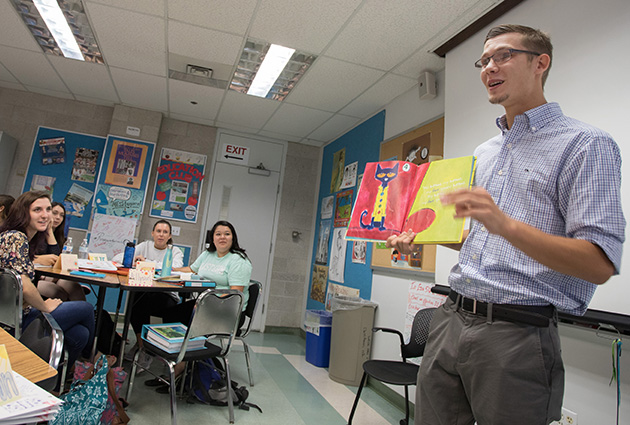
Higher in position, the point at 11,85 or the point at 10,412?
the point at 11,85

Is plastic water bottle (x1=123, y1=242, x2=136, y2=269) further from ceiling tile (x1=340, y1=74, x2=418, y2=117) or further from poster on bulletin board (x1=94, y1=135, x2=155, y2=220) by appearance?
ceiling tile (x1=340, y1=74, x2=418, y2=117)

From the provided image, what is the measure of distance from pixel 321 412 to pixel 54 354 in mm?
2088

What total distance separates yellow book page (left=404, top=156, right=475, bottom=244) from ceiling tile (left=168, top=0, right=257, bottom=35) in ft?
7.47

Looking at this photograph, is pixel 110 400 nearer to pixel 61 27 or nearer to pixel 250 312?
pixel 250 312

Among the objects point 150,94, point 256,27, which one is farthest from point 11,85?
point 256,27

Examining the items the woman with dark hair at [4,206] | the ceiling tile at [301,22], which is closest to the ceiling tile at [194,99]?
the ceiling tile at [301,22]

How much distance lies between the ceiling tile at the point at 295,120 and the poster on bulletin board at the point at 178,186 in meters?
1.20

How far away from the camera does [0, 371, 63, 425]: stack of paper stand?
1.99 feet

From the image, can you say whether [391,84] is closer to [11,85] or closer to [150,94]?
[150,94]

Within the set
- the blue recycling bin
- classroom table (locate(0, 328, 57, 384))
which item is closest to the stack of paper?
classroom table (locate(0, 328, 57, 384))

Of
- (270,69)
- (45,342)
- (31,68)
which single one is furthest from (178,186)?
(45,342)

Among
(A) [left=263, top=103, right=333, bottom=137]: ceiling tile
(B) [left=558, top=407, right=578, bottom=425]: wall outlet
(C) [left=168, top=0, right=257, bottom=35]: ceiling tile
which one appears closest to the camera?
(B) [left=558, top=407, right=578, bottom=425]: wall outlet

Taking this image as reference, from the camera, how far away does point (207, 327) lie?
2410mm

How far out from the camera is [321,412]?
289 cm
